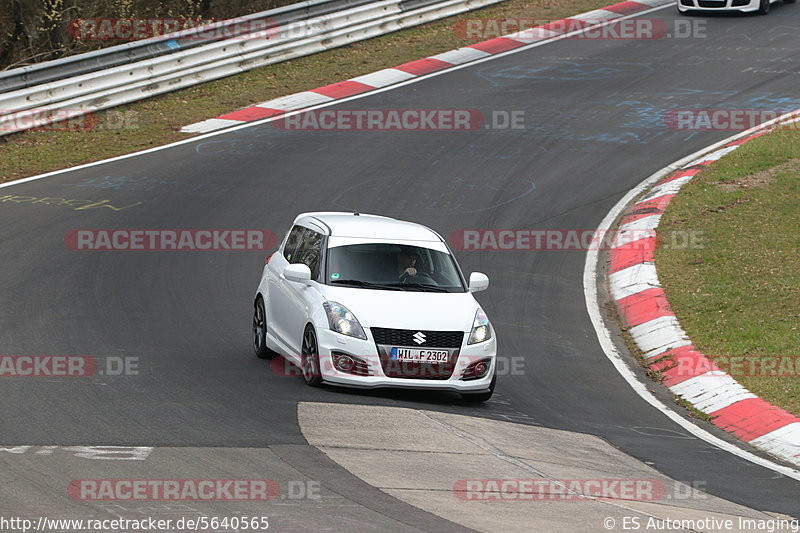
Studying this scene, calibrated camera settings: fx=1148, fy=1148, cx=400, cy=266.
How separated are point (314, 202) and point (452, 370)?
7.46 m

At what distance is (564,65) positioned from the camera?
1017 inches

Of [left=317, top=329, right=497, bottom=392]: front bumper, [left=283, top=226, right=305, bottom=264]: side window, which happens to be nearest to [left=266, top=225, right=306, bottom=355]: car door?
[left=283, top=226, right=305, bottom=264]: side window

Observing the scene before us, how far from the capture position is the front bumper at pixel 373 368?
1062cm

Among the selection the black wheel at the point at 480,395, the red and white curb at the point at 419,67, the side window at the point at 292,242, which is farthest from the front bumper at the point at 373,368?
the red and white curb at the point at 419,67

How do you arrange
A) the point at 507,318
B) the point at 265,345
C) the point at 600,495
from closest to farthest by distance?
the point at 600,495, the point at 265,345, the point at 507,318

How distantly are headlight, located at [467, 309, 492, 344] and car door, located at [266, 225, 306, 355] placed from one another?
6.14 feet

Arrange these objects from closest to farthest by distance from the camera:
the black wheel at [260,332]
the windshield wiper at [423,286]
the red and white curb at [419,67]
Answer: the windshield wiper at [423,286], the black wheel at [260,332], the red and white curb at [419,67]

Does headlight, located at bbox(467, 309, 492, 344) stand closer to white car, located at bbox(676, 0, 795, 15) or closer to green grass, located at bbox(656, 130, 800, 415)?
green grass, located at bbox(656, 130, 800, 415)

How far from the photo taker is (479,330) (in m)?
11.0

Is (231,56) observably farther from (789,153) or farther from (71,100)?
(789,153)

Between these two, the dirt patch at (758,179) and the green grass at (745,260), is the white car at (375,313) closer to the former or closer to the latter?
the green grass at (745,260)

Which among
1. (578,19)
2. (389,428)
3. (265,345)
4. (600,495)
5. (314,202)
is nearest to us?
(600,495)

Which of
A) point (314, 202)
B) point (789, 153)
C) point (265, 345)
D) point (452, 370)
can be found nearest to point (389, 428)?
point (452, 370)

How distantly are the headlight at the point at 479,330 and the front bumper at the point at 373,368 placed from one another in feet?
0.21
